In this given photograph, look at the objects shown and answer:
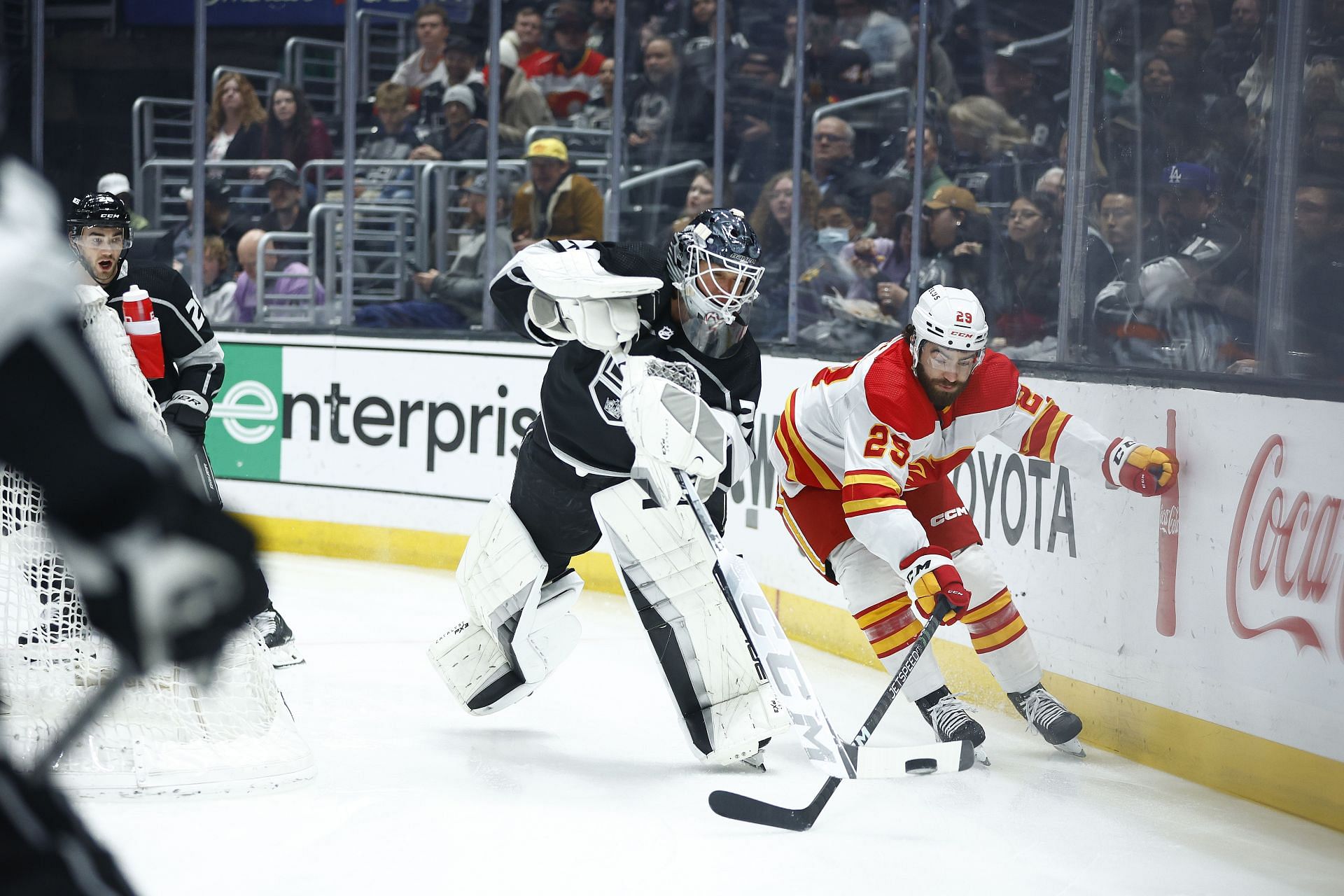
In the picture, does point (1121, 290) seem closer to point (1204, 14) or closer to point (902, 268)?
point (1204, 14)

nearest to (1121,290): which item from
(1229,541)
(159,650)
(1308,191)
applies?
(1308,191)

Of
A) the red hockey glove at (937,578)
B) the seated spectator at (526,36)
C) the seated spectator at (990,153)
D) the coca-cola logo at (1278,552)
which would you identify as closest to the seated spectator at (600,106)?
the seated spectator at (526,36)

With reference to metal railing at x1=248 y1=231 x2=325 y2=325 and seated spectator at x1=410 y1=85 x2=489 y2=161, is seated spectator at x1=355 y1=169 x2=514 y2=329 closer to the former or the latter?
seated spectator at x1=410 y1=85 x2=489 y2=161

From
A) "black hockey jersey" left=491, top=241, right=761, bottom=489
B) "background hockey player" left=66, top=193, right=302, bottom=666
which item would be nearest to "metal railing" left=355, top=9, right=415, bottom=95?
"background hockey player" left=66, top=193, right=302, bottom=666

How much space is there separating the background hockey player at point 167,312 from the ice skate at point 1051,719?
6.33 feet

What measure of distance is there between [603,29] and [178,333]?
3430 mm

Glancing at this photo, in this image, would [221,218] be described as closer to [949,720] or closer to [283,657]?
[283,657]

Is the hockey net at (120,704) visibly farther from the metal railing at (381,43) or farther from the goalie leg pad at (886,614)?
the metal railing at (381,43)

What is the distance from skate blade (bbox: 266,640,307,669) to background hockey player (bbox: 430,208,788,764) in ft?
2.85

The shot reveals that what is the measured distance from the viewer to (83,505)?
3.12 ft

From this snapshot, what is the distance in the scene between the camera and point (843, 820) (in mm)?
2715

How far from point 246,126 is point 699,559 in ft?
14.5

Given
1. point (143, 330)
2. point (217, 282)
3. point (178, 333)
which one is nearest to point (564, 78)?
point (217, 282)

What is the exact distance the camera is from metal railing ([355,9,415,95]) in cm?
648
